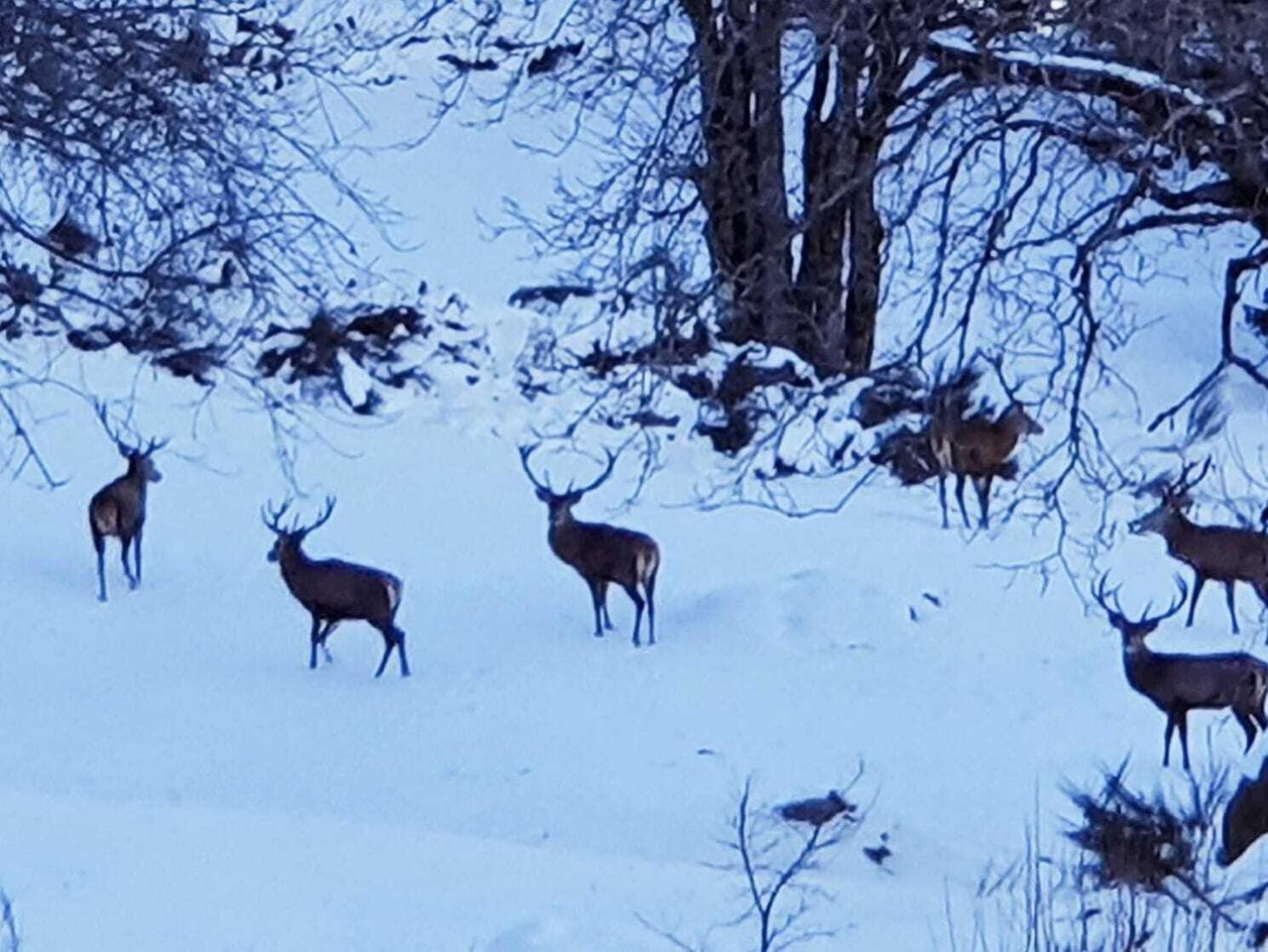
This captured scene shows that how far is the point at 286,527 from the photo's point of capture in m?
15.3

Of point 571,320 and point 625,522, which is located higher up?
point 571,320

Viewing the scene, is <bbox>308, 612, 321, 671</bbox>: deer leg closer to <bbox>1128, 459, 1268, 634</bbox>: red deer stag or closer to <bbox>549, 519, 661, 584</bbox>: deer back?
<bbox>549, 519, 661, 584</bbox>: deer back

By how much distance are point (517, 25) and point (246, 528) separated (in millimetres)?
15305

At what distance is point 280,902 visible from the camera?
9.78 meters

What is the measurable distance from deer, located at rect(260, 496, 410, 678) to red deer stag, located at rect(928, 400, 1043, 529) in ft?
11.8

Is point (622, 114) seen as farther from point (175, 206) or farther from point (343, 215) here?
point (343, 215)

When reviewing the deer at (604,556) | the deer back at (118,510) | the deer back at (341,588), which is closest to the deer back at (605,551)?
the deer at (604,556)

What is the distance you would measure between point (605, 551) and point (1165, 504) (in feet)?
9.23

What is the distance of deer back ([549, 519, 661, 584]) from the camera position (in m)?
14.0

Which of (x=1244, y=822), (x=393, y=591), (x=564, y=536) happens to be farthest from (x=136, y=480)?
(x=1244, y=822)

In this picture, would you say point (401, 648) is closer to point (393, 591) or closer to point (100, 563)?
point (393, 591)

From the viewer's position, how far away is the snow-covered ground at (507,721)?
9.98m

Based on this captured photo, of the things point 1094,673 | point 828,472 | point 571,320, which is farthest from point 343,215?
point 1094,673

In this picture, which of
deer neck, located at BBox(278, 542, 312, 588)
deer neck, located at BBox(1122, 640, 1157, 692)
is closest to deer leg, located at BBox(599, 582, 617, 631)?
deer neck, located at BBox(278, 542, 312, 588)
